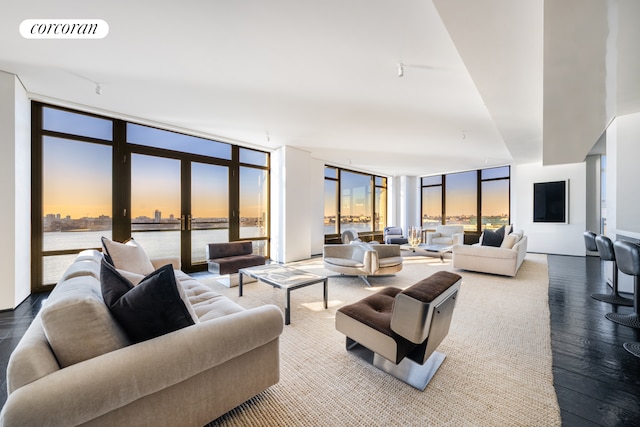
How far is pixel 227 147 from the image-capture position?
18.3 ft

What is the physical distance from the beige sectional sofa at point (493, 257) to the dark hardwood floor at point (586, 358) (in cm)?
80

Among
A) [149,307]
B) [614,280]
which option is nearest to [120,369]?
[149,307]

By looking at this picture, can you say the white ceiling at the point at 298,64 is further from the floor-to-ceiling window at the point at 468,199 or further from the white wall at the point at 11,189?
the floor-to-ceiling window at the point at 468,199

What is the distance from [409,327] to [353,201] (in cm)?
741

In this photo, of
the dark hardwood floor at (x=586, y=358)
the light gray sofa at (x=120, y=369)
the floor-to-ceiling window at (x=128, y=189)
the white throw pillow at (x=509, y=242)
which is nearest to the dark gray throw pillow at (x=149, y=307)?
the light gray sofa at (x=120, y=369)

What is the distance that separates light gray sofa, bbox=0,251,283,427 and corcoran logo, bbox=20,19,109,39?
218cm

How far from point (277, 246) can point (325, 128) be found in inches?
119

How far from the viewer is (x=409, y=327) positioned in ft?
4.99

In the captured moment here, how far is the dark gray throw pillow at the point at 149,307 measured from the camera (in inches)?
47.5

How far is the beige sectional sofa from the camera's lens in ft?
14.7

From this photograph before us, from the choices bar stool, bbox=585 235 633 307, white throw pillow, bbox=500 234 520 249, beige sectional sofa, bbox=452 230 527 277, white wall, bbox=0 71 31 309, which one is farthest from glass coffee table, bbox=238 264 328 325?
white throw pillow, bbox=500 234 520 249

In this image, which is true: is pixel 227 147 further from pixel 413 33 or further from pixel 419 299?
pixel 419 299

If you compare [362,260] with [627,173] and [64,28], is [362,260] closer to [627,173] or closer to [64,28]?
[627,173]

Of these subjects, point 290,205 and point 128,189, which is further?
point 290,205
